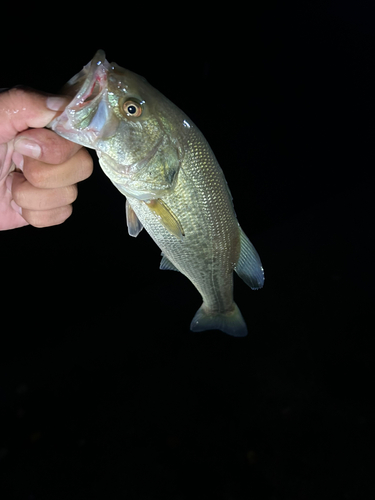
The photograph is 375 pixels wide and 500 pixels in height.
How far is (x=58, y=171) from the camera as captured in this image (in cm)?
94

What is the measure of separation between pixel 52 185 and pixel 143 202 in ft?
1.02

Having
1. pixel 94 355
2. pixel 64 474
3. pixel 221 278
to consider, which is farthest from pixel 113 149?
pixel 64 474

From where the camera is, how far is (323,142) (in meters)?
2.99

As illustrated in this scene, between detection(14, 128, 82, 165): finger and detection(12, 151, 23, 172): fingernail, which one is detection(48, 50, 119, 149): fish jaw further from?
detection(12, 151, 23, 172): fingernail

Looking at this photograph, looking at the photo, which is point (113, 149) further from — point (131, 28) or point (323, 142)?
point (323, 142)

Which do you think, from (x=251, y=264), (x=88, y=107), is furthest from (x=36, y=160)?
(x=251, y=264)

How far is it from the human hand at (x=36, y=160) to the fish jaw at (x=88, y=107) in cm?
5

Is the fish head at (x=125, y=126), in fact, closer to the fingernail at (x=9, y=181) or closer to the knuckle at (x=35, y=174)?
the knuckle at (x=35, y=174)

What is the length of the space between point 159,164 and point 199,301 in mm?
2418

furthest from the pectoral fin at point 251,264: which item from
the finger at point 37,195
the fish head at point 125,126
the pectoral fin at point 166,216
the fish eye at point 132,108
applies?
the finger at point 37,195

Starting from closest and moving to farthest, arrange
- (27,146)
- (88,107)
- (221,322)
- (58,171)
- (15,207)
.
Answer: (88,107) < (27,146) < (58,171) < (15,207) < (221,322)

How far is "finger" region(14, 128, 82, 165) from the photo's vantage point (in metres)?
0.83

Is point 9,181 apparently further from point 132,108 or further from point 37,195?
point 132,108

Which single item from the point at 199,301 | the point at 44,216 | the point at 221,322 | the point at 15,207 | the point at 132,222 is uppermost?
the point at 132,222
